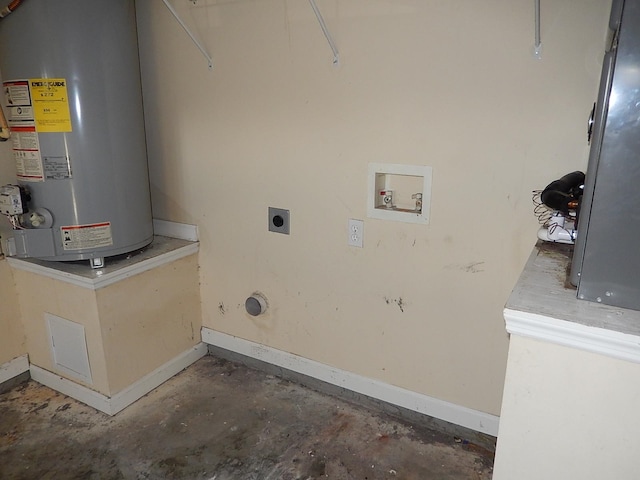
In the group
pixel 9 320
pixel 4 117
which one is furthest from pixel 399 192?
pixel 9 320

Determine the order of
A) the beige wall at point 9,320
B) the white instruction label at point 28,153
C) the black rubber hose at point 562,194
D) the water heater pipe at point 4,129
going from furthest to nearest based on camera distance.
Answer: the beige wall at point 9,320 → the water heater pipe at point 4,129 → the white instruction label at point 28,153 → the black rubber hose at point 562,194

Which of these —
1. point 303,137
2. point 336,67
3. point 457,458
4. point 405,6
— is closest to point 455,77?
point 405,6

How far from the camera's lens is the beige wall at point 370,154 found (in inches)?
55.7

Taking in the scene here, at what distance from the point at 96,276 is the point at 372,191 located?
3.70ft

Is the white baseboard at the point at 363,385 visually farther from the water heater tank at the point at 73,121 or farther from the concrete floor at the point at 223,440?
the water heater tank at the point at 73,121

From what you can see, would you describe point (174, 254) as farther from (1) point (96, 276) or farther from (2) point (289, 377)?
(2) point (289, 377)

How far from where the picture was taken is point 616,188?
0.82 metres

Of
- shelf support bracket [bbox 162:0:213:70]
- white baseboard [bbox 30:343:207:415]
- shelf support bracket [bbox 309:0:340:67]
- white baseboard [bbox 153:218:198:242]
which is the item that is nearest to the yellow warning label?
shelf support bracket [bbox 162:0:213:70]

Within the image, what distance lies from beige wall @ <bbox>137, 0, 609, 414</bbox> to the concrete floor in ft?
0.68

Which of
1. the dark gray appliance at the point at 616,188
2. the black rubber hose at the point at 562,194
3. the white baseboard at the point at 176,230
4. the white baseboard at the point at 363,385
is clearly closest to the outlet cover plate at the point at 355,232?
the white baseboard at the point at 363,385

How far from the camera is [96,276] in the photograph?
1.79 meters

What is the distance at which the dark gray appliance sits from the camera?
78 cm

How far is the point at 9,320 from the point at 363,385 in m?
1.62

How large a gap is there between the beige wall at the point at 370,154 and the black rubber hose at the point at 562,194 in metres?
0.16
